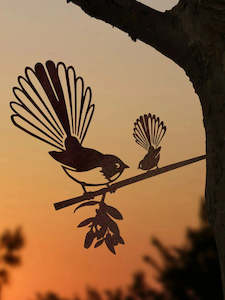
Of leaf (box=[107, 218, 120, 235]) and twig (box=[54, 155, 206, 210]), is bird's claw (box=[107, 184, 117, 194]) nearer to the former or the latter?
twig (box=[54, 155, 206, 210])

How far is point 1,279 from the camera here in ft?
22.0

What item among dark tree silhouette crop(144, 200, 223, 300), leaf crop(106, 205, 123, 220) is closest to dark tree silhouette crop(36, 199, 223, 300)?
dark tree silhouette crop(144, 200, 223, 300)

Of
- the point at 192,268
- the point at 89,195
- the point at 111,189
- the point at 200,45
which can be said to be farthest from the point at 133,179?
the point at 192,268

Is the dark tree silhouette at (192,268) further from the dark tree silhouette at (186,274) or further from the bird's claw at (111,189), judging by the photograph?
the bird's claw at (111,189)

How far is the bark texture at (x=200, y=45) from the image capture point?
298 cm

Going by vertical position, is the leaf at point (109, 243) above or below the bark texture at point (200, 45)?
below

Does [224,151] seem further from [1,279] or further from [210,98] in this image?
[1,279]

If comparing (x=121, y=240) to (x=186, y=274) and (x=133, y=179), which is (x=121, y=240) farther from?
(x=186, y=274)

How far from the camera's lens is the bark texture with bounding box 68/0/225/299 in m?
2.98

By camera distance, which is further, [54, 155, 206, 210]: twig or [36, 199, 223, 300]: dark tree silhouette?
[36, 199, 223, 300]: dark tree silhouette

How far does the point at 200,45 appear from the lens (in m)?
3.06

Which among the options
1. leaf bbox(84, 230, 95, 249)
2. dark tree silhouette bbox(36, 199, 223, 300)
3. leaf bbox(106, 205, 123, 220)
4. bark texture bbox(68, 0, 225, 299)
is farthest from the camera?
dark tree silhouette bbox(36, 199, 223, 300)

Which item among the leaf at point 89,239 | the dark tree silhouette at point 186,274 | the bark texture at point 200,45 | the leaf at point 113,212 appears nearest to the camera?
the bark texture at point 200,45

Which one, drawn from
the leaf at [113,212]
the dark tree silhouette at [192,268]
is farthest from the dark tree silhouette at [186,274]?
the leaf at [113,212]
